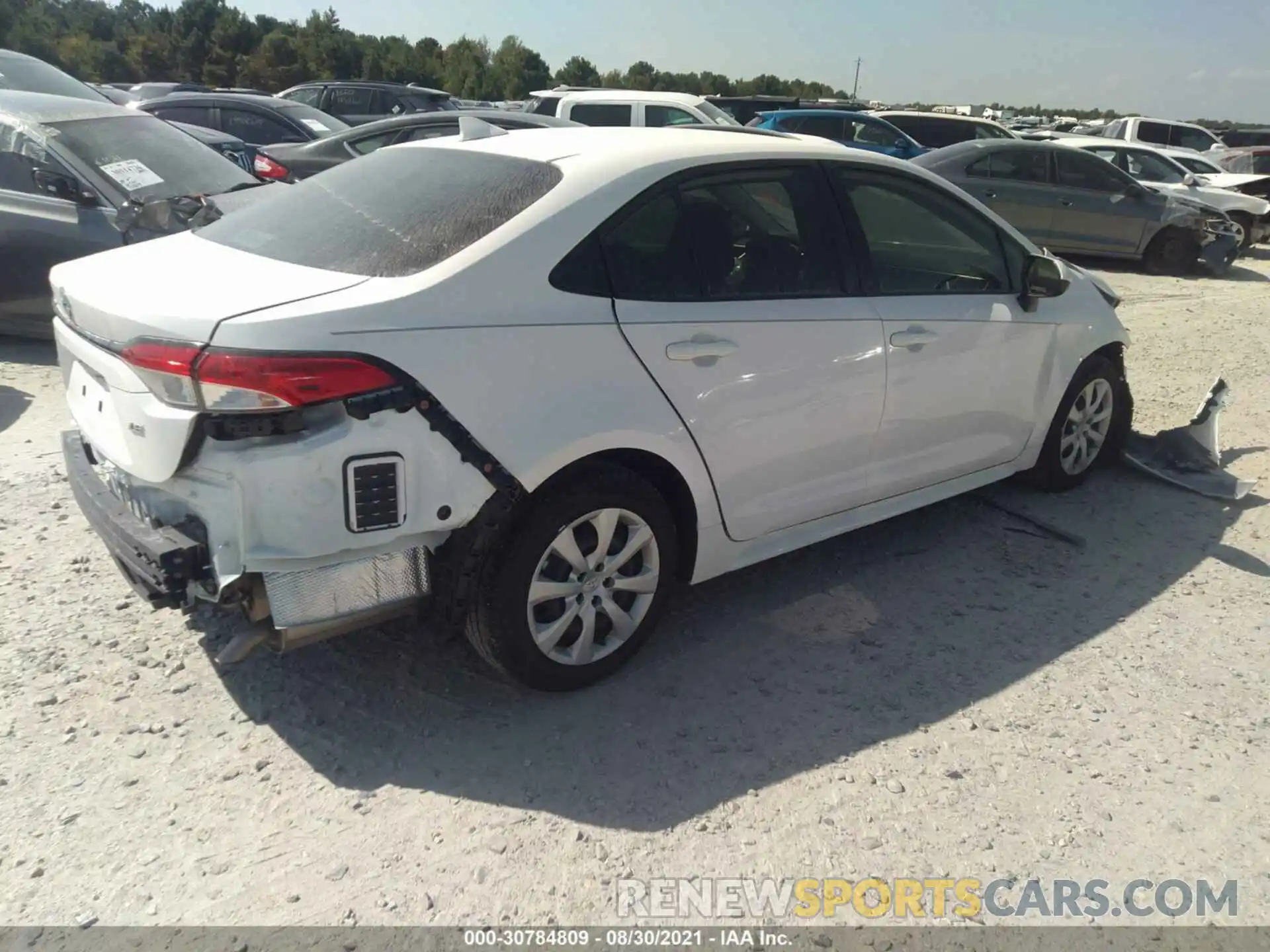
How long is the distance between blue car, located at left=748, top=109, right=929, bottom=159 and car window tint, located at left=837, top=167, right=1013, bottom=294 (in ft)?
39.5

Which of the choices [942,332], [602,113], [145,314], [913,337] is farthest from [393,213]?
[602,113]

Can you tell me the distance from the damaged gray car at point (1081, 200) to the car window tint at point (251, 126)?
8269 millimetres

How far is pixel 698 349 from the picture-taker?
10.3 feet

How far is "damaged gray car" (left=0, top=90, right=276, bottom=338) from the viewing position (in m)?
6.20

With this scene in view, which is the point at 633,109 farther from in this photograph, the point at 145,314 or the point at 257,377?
the point at 257,377

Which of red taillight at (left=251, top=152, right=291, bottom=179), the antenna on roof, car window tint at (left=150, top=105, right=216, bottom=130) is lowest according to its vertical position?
red taillight at (left=251, top=152, right=291, bottom=179)

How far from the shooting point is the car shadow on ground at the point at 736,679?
2875mm

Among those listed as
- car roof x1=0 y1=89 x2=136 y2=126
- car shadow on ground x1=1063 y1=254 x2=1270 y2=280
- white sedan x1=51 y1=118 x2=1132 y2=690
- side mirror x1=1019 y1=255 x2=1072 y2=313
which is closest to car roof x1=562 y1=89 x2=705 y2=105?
car shadow on ground x1=1063 y1=254 x2=1270 y2=280

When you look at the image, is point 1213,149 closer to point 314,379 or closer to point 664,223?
point 664,223

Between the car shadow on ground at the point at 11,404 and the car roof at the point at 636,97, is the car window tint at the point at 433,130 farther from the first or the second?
the car shadow on ground at the point at 11,404

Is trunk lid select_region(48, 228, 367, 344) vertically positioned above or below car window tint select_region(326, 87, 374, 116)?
below

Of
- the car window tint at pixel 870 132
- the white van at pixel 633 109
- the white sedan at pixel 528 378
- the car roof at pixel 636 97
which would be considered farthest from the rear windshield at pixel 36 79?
the car window tint at pixel 870 132

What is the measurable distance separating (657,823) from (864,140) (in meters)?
14.9

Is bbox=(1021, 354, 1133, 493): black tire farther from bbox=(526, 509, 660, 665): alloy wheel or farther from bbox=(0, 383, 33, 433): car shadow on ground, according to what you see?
bbox=(0, 383, 33, 433): car shadow on ground
